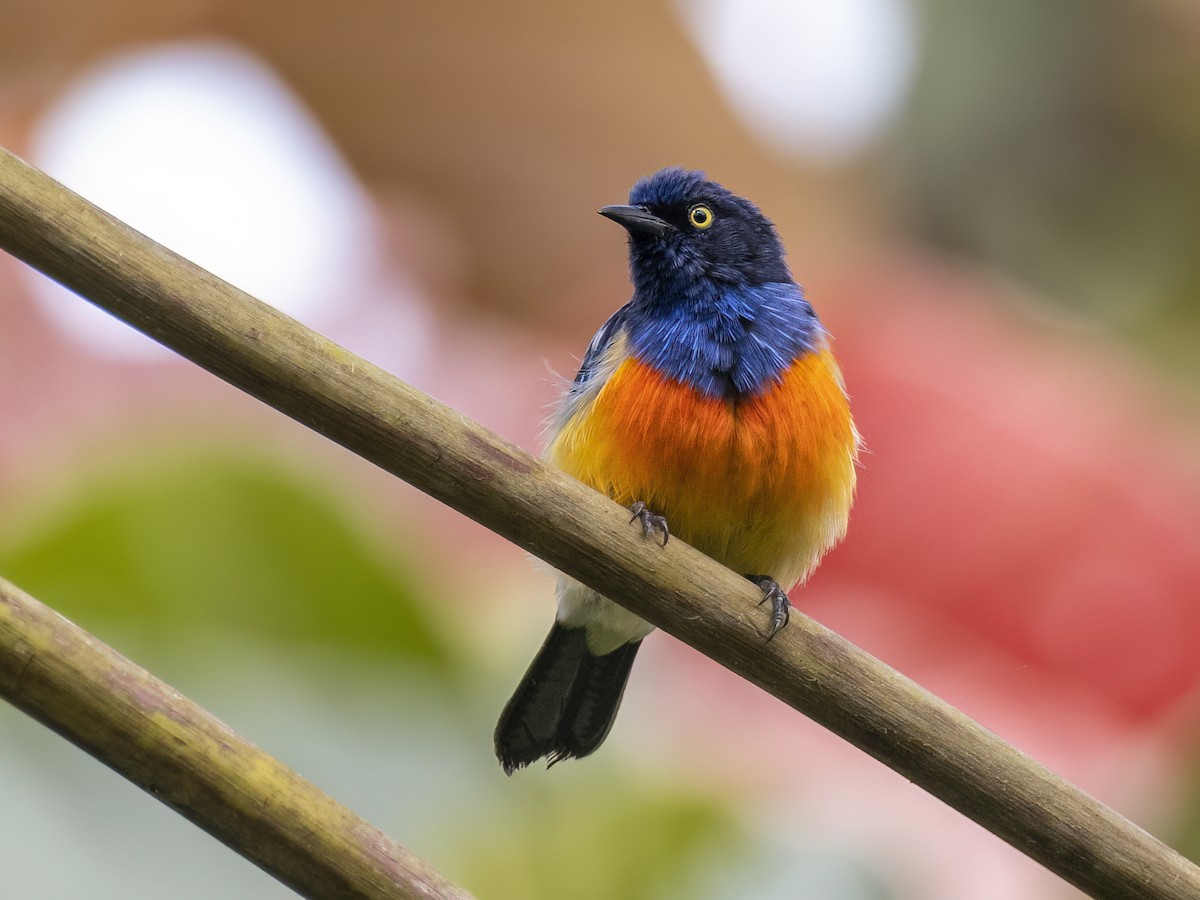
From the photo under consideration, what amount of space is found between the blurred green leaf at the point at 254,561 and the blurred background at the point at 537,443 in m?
0.01

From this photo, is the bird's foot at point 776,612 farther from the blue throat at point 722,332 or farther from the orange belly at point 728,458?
the blue throat at point 722,332

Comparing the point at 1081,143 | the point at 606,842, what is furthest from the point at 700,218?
the point at 1081,143

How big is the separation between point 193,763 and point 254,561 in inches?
144

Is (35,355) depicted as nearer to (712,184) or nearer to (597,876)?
(597,876)

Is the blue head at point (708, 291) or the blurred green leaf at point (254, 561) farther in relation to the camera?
the blurred green leaf at point (254, 561)

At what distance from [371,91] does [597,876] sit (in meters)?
6.10

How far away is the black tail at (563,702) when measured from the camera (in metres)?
3.47

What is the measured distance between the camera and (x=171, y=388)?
22.3 feet

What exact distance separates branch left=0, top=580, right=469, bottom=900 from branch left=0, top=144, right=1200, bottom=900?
1.52ft

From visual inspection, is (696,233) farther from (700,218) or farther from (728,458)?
(728,458)

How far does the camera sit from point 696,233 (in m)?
3.60

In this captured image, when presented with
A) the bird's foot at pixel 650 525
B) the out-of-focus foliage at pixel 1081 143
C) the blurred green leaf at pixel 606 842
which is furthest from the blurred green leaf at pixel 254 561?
the out-of-focus foliage at pixel 1081 143

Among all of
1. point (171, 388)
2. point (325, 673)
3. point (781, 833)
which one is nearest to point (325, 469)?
point (325, 673)

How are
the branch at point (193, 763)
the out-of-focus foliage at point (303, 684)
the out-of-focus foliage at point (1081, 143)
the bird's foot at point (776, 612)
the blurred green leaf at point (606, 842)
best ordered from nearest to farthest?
the branch at point (193, 763) → the bird's foot at point (776, 612) → the out-of-focus foliage at point (303, 684) → the blurred green leaf at point (606, 842) → the out-of-focus foliage at point (1081, 143)
